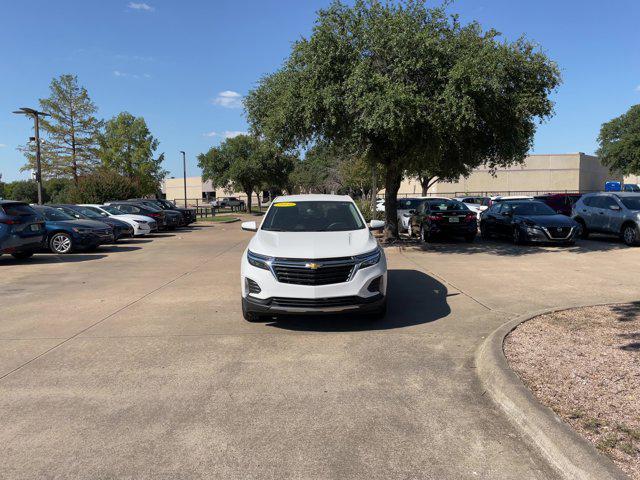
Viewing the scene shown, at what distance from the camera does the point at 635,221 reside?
14.6 m

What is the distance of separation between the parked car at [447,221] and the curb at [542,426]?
1201 centimetres

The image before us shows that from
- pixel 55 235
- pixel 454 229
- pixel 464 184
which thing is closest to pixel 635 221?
pixel 454 229

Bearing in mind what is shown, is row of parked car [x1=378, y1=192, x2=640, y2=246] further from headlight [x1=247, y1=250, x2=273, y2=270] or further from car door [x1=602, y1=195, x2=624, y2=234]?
headlight [x1=247, y1=250, x2=273, y2=270]

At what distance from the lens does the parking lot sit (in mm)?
3266

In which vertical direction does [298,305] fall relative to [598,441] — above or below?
above

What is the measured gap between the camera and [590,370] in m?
4.47

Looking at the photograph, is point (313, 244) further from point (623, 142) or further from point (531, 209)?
point (623, 142)

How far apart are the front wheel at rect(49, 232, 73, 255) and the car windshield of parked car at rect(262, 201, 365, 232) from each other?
940 cm

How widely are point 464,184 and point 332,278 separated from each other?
233 ft

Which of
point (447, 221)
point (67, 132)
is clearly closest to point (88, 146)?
point (67, 132)

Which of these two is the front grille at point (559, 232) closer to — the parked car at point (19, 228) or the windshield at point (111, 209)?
the parked car at point (19, 228)

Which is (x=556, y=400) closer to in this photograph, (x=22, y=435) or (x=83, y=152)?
(x=22, y=435)

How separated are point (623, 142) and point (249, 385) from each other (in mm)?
62588

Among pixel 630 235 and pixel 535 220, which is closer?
pixel 630 235
